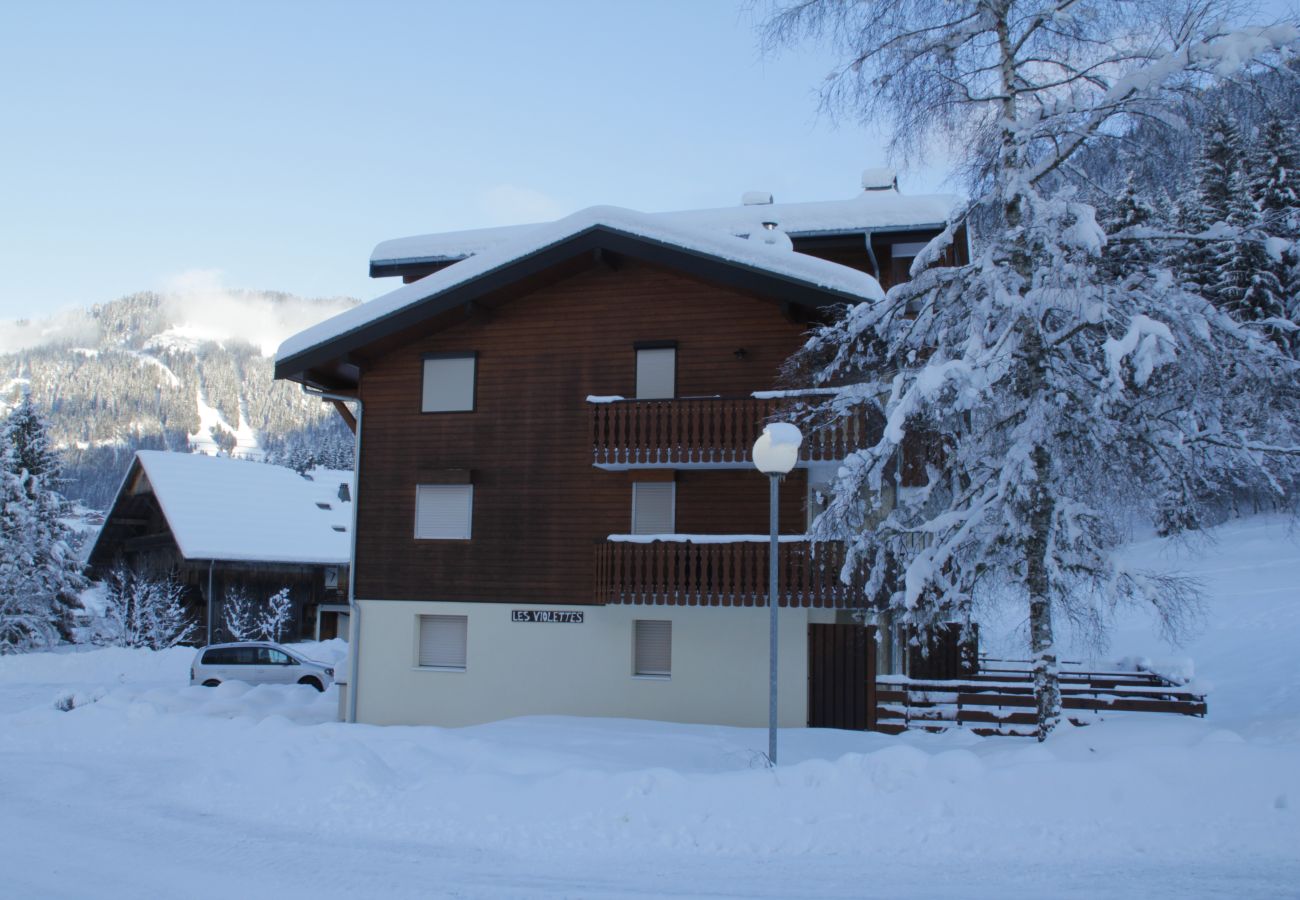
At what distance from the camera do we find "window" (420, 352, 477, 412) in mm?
19375

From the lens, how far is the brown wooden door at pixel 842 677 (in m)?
16.4

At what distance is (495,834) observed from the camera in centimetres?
947

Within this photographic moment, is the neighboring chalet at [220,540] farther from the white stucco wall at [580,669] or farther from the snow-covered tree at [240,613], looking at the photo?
the white stucco wall at [580,669]

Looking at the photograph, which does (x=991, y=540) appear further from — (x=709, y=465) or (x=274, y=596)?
(x=274, y=596)

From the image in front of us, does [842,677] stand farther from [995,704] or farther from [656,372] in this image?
[656,372]

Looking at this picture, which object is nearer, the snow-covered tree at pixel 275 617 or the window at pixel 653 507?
the window at pixel 653 507

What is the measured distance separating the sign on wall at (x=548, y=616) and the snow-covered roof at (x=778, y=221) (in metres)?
6.71

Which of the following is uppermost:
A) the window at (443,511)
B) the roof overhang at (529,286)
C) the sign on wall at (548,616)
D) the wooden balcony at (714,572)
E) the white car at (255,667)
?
the roof overhang at (529,286)

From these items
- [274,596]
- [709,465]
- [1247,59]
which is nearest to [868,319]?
[1247,59]

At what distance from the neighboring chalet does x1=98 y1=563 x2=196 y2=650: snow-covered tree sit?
629mm

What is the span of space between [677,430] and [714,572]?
243 centimetres

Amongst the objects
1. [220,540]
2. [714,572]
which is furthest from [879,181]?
[220,540]

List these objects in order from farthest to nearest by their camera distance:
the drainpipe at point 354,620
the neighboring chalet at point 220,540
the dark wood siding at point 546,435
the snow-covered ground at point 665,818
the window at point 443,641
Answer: the neighboring chalet at point 220,540
the window at point 443,641
the drainpipe at point 354,620
the dark wood siding at point 546,435
the snow-covered ground at point 665,818

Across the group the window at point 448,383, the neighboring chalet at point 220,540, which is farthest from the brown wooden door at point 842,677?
the neighboring chalet at point 220,540
